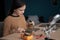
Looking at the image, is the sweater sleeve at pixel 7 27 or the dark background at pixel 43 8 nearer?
the sweater sleeve at pixel 7 27

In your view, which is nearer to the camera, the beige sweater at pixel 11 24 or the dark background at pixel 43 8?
the beige sweater at pixel 11 24

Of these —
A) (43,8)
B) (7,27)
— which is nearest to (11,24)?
(7,27)

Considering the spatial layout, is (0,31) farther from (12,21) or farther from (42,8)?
(42,8)

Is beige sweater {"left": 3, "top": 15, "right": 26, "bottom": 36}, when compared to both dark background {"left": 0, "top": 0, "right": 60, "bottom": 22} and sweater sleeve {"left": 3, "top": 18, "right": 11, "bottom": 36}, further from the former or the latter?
dark background {"left": 0, "top": 0, "right": 60, "bottom": 22}

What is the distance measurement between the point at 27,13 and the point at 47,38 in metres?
4.18

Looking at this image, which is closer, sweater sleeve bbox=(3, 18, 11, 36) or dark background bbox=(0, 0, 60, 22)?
sweater sleeve bbox=(3, 18, 11, 36)

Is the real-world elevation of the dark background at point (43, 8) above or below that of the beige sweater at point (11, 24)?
above

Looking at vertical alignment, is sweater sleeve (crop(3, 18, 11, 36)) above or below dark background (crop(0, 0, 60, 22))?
below

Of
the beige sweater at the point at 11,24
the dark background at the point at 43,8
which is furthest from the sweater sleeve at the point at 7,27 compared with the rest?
the dark background at the point at 43,8

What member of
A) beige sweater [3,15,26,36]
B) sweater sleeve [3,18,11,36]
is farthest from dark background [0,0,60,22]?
sweater sleeve [3,18,11,36]

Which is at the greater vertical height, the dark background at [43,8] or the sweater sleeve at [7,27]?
the dark background at [43,8]

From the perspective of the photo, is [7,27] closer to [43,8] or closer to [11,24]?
[11,24]

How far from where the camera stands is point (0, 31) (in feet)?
13.2

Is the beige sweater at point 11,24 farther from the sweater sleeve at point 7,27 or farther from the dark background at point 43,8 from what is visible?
the dark background at point 43,8
